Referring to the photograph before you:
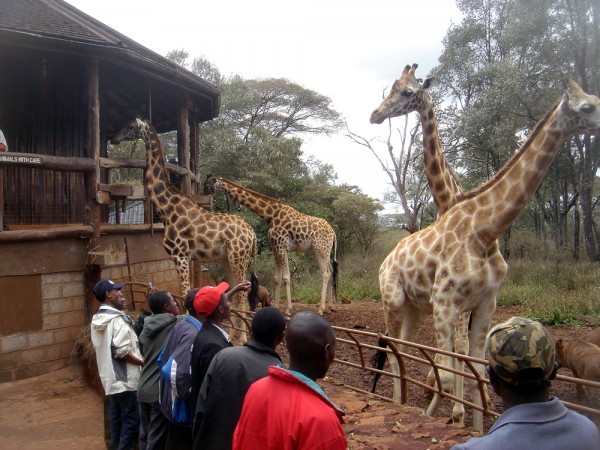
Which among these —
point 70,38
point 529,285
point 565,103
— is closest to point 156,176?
point 70,38

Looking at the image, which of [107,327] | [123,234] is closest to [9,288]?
[123,234]

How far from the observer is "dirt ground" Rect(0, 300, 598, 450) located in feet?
15.2

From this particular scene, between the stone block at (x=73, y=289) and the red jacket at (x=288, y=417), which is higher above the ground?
the red jacket at (x=288, y=417)

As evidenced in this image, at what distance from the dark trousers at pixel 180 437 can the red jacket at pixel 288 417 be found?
151cm

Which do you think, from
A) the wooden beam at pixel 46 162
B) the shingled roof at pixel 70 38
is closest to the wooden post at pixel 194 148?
the shingled roof at pixel 70 38

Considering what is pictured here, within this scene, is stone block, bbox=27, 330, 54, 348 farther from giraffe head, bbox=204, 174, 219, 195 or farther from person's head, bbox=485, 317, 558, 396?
person's head, bbox=485, 317, 558, 396

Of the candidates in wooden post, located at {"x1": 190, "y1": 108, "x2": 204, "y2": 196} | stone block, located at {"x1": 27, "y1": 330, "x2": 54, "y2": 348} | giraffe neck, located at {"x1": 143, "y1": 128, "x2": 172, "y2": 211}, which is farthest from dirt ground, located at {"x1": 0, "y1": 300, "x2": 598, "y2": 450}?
wooden post, located at {"x1": 190, "y1": 108, "x2": 204, "y2": 196}

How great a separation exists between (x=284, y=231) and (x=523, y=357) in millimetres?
10819

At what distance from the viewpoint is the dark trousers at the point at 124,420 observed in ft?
16.3

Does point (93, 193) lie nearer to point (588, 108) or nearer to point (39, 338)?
point (39, 338)

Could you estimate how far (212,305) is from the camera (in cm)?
347

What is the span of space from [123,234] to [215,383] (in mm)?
7269

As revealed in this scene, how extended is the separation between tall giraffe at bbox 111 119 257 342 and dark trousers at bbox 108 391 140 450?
3608 mm

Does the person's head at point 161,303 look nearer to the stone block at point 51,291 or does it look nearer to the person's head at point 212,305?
the person's head at point 212,305
